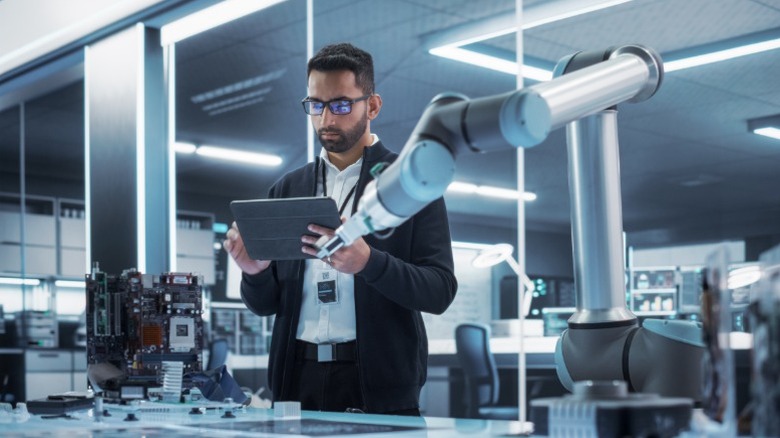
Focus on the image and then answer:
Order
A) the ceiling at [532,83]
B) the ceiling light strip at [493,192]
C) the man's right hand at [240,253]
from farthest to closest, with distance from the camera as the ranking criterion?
Result: the ceiling light strip at [493,192], the ceiling at [532,83], the man's right hand at [240,253]

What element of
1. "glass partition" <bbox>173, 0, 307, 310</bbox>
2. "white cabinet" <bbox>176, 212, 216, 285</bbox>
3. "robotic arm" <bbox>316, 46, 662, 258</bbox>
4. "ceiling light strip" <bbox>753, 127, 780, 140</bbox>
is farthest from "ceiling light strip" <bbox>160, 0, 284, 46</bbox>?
"white cabinet" <bbox>176, 212, 216, 285</bbox>

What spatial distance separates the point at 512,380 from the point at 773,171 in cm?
290

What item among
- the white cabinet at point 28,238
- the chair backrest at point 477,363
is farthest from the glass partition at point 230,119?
the chair backrest at point 477,363

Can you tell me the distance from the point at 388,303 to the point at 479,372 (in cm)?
402

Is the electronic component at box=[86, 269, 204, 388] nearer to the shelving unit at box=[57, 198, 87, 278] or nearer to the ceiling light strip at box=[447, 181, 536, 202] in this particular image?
the ceiling light strip at box=[447, 181, 536, 202]

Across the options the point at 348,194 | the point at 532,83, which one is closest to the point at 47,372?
the point at 532,83

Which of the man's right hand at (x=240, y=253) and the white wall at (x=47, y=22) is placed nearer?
the man's right hand at (x=240, y=253)

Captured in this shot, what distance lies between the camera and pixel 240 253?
5.96 ft

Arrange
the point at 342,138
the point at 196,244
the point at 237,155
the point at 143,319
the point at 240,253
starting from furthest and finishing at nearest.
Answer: the point at 196,244, the point at 237,155, the point at 143,319, the point at 342,138, the point at 240,253

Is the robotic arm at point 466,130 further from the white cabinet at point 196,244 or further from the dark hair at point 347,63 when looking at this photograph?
the white cabinet at point 196,244

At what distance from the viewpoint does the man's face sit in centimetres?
190

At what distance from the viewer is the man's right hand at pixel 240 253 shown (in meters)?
1.79

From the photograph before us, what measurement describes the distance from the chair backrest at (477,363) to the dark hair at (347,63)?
372 cm

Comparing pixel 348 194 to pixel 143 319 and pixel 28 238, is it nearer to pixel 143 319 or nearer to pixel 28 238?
pixel 143 319
